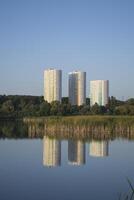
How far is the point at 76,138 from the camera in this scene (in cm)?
2462

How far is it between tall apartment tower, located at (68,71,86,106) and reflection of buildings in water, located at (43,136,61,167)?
50.9m

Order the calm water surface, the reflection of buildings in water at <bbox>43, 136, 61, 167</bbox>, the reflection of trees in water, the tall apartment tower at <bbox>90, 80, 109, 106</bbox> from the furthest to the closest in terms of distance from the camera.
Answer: the tall apartment tower at <bbox>90, 80, 109, 106</bbox> → the reflection of trees in water → the reflection of buildings in water at <bbox>43, 136, 61, 167</bbox> → the calm water surface

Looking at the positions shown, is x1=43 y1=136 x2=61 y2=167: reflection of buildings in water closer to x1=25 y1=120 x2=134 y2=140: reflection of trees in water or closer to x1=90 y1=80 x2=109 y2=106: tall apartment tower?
x1=25 y1=120 x2=134 y2=140: reflection of trees in water

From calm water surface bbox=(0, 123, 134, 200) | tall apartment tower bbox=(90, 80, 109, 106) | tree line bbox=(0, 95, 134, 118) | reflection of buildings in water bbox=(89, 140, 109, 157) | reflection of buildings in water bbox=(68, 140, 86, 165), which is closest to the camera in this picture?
calm water surface bbox=(0, 123, 134, 200)

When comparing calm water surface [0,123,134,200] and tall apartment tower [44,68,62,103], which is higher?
tall apartment tower [44,68,62,103]

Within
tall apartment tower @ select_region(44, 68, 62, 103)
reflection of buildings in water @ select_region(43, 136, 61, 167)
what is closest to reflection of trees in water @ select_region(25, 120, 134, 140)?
reflection of buildings in water @ select_region(43, 136, 61, 167)

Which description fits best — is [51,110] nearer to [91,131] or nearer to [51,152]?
[91,131]

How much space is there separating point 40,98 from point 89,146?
51.4 meters

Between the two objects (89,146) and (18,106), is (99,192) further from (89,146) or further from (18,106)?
(18,106)

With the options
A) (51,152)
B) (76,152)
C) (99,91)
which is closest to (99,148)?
(76,152)

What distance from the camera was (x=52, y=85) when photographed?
242 feet

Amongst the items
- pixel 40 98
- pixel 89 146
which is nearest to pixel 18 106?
pixel 40 98

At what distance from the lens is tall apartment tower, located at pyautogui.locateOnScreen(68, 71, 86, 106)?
76125 millimetres

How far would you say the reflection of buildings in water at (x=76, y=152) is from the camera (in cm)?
1579
